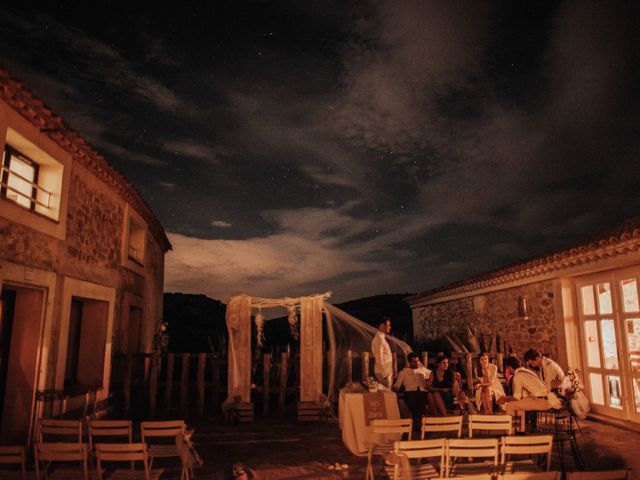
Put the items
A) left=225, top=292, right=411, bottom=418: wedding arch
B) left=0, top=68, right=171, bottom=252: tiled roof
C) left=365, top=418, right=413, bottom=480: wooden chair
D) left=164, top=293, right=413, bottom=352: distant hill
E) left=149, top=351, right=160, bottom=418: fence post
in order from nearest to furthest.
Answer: left=365, top=418, right=413, bottom=480: wooden chair, left=0, top=68, right=171, bottom=252: tiled roof, left=225, top=292, right=411, bottom=418: wedding arch, left=149, top=351, right=160, bottom=418: fence post, left=164, top=293, right=413, bottom=352: distant hill

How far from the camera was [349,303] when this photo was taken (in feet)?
93.8

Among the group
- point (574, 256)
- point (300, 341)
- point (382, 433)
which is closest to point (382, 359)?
point (300, 341)

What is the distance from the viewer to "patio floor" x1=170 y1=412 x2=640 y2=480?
5.52 meters


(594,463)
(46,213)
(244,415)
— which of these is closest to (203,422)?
(244,415)

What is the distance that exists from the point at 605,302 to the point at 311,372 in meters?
5.27

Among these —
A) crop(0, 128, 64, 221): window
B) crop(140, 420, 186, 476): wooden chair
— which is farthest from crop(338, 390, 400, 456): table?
crop(0, 128, 64, 221): window

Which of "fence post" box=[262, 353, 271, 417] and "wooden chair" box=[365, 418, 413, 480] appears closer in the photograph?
"wooden chair" box=[365, 418, 413, 480]

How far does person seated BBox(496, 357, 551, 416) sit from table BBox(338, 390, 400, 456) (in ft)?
5.16

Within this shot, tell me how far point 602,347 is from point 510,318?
103 inches

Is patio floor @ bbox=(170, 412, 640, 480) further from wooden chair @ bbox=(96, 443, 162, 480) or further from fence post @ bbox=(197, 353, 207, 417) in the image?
wooden chair @ bbox=(96, 443, 162, 480)

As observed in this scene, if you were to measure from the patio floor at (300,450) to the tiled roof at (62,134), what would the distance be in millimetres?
4630

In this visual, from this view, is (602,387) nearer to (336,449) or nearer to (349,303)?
(336,449)

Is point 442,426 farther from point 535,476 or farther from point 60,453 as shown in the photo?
point 60,453

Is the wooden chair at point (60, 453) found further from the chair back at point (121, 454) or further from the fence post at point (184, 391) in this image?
the fence post at point (184, 391)
